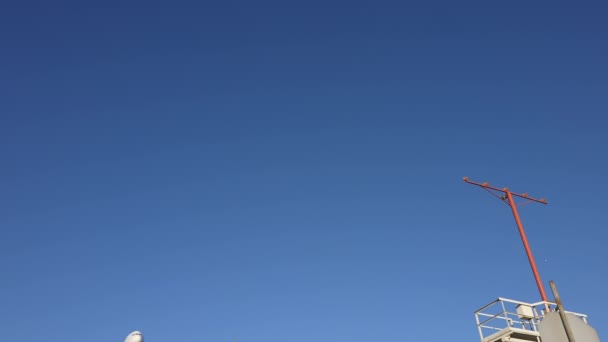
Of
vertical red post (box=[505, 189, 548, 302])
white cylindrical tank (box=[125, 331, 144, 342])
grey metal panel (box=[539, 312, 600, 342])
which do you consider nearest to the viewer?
grey metal panel (box=[539, 312, 600, 342])

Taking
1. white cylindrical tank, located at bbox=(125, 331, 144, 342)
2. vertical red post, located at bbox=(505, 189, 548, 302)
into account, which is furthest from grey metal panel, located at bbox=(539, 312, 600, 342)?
vertical red post, located at bbox=(505, 189, 548, 302)

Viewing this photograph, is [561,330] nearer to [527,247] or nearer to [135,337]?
[135,337]

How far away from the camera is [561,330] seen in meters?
5.47

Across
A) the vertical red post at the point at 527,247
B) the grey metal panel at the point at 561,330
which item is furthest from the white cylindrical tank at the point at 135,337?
the vertical red post at the point at 527,247

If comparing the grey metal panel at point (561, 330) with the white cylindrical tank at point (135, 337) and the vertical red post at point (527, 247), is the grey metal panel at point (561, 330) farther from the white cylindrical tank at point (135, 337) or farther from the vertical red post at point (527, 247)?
the vertical red post at point (527, 247)

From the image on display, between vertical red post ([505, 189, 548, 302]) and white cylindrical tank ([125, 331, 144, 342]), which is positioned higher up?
vertical red post ([505, 189, 548, 302])

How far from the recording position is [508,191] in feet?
102

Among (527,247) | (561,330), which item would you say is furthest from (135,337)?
(527,247)

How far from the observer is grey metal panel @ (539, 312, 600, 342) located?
5.48 metres

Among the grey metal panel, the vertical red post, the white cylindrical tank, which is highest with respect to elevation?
the vertical red post

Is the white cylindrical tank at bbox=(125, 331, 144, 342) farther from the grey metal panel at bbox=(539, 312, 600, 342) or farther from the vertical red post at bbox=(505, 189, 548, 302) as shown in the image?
the vertical red post at bbox=(505, 189, 548, 302)

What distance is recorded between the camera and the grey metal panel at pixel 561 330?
18.0 ft

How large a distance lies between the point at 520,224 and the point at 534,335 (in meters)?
9.41

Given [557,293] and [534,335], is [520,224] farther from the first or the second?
[557,293]
